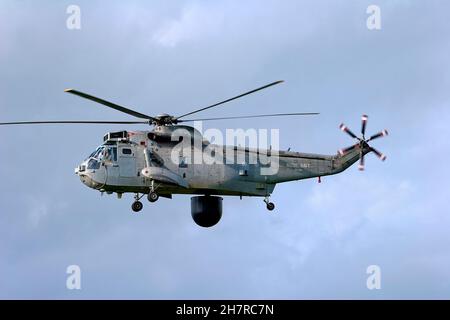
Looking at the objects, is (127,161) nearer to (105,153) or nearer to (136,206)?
(105,153)

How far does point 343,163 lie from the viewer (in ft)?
237

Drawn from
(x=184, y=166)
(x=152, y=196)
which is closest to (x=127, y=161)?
(x=152, y=196)

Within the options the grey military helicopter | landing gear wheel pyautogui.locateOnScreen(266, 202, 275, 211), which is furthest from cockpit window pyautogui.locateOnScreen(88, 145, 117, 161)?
landing gear wheel pyautogui.locateOnScreen(266, 202, 275, 211)

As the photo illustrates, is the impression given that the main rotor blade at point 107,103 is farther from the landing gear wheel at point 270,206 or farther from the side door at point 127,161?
the landing gear wheel at point 270,206

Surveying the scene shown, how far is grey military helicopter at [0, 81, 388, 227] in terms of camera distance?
221 ft

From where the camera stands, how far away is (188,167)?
69.0 m

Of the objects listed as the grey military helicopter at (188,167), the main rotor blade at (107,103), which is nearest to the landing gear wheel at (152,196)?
the grey military helicopter at (188,167)

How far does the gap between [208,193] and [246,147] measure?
3.76 metres

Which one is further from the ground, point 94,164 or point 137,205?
point 94,164

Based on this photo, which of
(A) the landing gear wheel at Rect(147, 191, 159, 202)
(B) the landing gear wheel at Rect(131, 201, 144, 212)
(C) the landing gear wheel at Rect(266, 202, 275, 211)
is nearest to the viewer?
(A) the landing gear wheel at Rect(147, 191, 159, 202)

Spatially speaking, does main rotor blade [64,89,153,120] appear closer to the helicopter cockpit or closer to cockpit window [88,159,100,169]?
the helicopter cockpit

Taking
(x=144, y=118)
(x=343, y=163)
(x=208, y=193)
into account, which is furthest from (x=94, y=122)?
(x=343, y=163)
